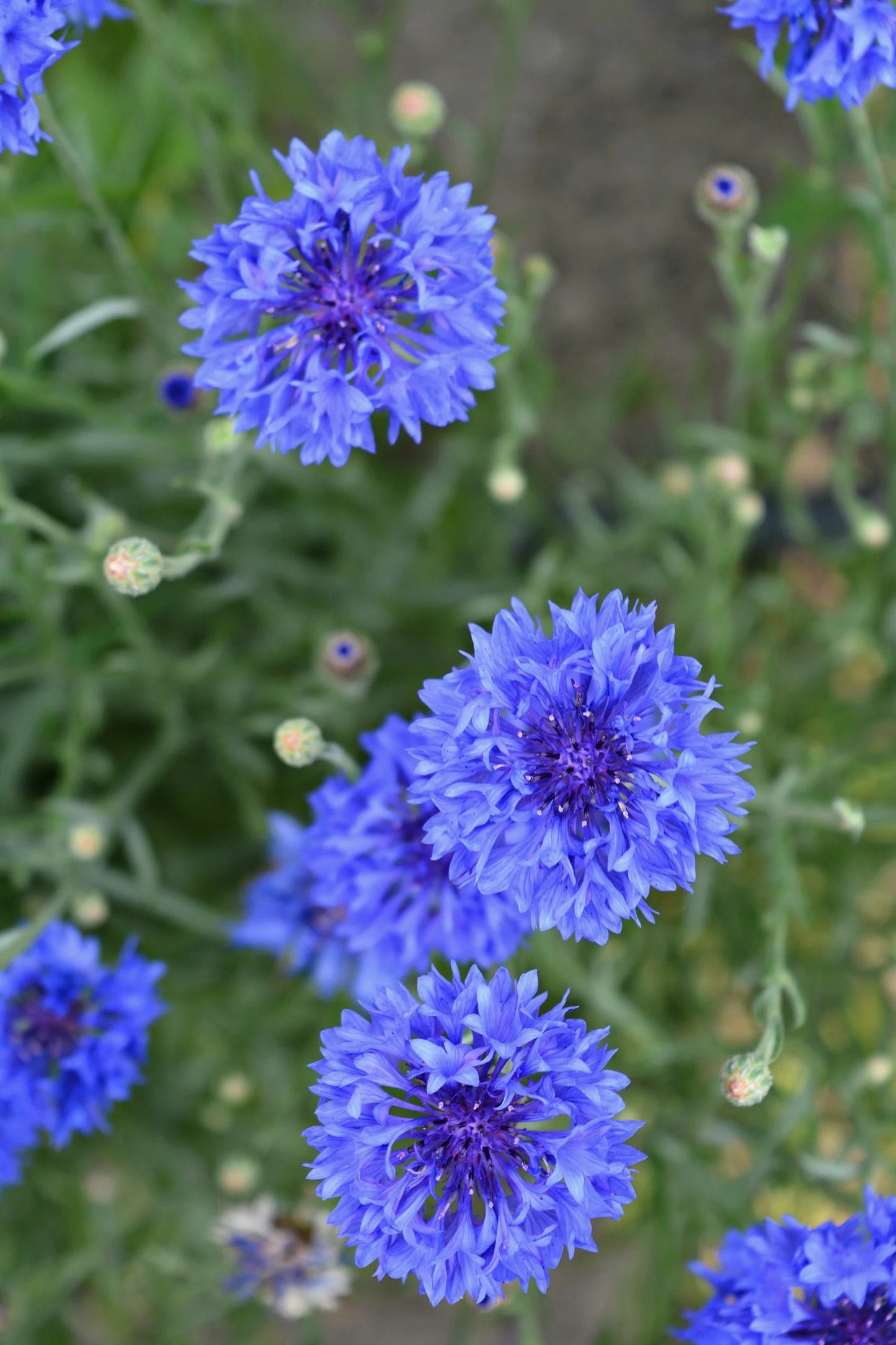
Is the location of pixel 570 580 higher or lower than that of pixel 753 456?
lower

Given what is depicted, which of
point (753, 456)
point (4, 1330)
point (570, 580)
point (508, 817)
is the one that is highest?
point (753, 456)

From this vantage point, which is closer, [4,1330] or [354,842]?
[354,842]

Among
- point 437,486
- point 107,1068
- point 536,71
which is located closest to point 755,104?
point 536,71

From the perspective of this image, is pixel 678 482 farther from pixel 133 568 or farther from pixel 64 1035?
pixel 64 1035

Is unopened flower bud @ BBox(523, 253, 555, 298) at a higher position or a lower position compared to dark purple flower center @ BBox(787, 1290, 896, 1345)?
higher

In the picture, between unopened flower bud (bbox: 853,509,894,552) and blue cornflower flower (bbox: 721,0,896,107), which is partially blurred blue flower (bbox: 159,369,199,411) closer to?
blue cornflower flower (bbox: 721,0,896,107)

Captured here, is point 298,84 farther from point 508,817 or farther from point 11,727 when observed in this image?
point 508,817

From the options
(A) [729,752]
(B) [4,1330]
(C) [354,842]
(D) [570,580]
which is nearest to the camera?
(A) [729,752]

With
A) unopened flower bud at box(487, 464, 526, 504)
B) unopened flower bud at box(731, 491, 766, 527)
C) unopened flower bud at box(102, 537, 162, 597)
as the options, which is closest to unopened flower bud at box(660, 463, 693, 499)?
unopened flower bud at box(731, 491, 766, 527)
